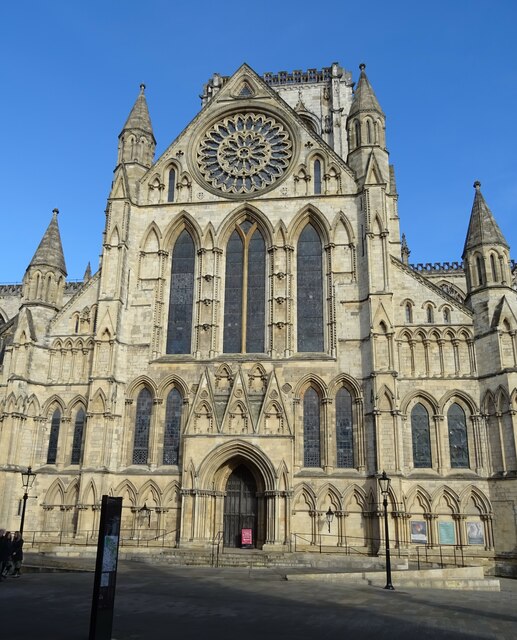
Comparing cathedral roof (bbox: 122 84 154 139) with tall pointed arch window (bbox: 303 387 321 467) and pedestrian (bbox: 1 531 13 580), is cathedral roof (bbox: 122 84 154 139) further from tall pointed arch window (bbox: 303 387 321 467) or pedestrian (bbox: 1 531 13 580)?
pedestrian (bbox: 1 531 13 580)

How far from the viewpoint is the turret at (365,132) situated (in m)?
29.9

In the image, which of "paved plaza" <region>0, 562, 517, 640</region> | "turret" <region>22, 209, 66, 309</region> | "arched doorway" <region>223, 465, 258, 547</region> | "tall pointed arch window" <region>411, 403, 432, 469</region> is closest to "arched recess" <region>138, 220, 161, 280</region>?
"turret" <region>22, 209, 66, 309</region>

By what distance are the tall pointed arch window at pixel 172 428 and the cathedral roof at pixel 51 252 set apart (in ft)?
29.8

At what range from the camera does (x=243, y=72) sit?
33.5 meters

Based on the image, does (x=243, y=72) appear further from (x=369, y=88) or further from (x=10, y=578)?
(x=10, y=578)

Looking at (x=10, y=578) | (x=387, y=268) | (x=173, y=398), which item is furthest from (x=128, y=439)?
(x=387, y=268)

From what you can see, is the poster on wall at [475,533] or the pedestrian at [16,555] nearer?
the pedestrian at [16,555]

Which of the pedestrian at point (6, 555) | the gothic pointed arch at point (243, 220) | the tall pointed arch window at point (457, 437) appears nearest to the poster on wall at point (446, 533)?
the tall pointed arch window at point (457, 437)

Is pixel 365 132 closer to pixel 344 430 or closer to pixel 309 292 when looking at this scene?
pixel 309 292

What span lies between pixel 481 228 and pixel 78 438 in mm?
21063

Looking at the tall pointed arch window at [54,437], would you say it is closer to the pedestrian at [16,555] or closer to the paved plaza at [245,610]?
the paved plaza at [245,610]

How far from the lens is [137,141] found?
106 ft

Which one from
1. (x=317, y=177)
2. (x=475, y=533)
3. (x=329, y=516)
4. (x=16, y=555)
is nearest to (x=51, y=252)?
(x=317, y=177)

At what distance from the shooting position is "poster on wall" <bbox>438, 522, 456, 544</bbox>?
2417cm
